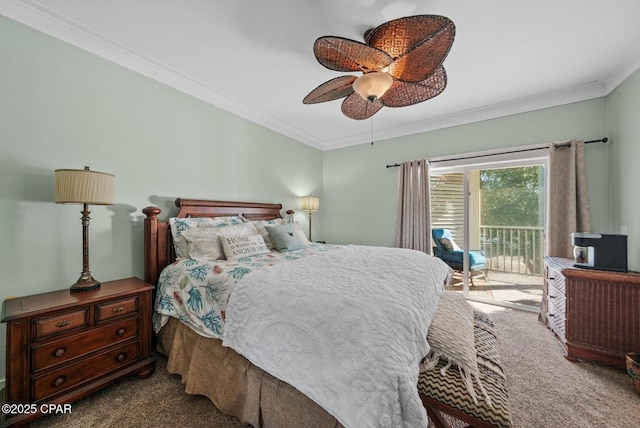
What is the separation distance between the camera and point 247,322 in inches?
52.7

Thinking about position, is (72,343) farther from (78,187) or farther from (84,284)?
(78,187)

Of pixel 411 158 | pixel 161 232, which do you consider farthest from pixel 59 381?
pixel 411 158

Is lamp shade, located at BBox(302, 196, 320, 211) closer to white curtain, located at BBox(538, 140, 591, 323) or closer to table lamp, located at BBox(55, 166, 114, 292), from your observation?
table lamp, located at BBox(55, 166, 114, 292)

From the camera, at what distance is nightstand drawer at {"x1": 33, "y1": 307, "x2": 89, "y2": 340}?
4.37 feet

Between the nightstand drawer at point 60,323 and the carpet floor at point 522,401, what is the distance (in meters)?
0.53

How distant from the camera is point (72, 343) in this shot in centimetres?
145

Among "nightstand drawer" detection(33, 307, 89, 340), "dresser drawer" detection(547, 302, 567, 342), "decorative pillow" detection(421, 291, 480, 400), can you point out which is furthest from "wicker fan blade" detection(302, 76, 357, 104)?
"dresser drawer" detection(547, 302, 567, 342)

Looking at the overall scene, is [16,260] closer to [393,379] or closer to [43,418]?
[43,418]

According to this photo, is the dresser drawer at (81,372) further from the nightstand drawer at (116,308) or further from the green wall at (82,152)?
the green wall at (82,152)

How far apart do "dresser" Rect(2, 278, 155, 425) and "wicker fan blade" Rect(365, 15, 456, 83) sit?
2.39m

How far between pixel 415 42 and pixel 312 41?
0.92 m

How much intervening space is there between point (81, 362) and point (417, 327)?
6.56ft

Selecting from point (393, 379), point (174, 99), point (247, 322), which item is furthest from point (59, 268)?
point (393, 379)

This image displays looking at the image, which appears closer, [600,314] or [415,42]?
[415,42]
